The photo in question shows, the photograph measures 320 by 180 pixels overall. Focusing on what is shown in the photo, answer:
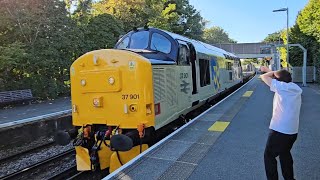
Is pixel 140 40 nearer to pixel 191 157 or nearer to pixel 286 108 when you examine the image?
pixel 191 157

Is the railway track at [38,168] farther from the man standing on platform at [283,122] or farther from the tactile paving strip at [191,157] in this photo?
the man standing on platform at [283,122]

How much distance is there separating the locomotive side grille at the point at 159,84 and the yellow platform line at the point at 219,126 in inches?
81.1

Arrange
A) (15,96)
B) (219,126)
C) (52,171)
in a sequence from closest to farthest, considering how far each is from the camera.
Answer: (52,171) < (219,126) < (15,96)

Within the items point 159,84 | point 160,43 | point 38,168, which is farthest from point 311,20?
point 38,168

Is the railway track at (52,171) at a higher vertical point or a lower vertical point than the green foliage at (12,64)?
lower

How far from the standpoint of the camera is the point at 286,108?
4.46m

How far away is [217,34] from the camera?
113 meters

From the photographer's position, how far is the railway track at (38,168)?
771 centimetres

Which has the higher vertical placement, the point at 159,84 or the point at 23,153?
the point at 159,84

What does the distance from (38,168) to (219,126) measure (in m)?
4.84

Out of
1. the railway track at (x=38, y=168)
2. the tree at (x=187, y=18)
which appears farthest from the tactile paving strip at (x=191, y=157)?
the tree at (x=187, y=18)

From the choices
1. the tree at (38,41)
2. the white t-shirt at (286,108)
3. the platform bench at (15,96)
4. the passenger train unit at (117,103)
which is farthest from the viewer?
the tree at (38,41)


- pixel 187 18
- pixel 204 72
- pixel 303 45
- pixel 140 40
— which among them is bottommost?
pixel 204 72

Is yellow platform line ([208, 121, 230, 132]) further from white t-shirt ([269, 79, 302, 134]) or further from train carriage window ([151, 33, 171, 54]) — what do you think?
white t-shirt ([269, 79, 302, 134])
